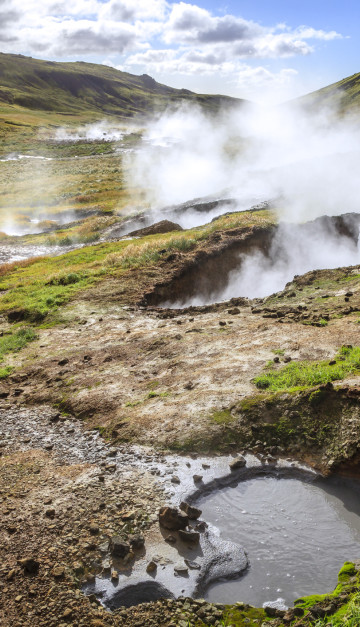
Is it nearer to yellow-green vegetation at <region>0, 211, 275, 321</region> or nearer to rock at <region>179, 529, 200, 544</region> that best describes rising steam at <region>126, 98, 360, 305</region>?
yellow-green vegetation at <region>0, 211, 275, 321</region>

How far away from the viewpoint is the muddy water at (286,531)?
6953mm

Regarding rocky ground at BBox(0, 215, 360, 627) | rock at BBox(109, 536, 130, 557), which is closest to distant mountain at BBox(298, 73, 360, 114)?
rocky ground at BBox(0, 215, 360, 627)

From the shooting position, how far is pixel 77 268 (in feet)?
91.7

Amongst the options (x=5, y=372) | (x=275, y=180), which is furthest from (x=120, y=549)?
(x=275, y=180)

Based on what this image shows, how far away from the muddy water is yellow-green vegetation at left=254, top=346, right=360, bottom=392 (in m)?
2.81

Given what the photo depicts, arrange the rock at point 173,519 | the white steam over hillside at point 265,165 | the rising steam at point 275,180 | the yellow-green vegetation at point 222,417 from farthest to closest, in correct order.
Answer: the white steam over hillside at point 265,165
the rising steam at point 275,180
the yellow-green vegetation at point 222,417
the rock at point 173,519

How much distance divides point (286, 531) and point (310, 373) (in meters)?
4.59

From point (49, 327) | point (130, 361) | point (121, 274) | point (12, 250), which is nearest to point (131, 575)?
point (130, 361)

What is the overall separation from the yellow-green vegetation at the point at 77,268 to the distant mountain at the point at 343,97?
125 meters

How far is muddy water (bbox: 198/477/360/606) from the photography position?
6953 mm

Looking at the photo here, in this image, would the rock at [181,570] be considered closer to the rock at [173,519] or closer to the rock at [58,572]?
the rock at [173,519]

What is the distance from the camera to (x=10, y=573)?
743 centimetres

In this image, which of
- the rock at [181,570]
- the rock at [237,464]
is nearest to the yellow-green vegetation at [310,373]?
the rock at [237,464]

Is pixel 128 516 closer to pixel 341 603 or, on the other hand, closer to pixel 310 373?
pixel 341 603
